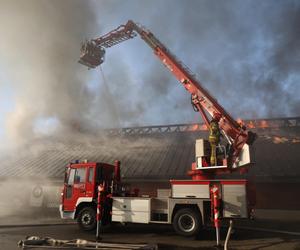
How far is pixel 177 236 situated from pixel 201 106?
5743 mm

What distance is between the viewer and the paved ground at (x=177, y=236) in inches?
357

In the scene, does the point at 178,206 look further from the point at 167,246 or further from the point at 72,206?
the point at 72,206

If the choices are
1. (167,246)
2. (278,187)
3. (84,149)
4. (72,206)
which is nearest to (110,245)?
(167,246)

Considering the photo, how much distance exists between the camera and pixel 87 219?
11844 mm

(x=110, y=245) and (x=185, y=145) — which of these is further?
(x=185, y=145)

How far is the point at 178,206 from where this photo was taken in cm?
1073

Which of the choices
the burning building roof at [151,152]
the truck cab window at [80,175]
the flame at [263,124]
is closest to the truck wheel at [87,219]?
the truck cab window at [80,175]

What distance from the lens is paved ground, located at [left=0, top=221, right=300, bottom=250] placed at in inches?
357

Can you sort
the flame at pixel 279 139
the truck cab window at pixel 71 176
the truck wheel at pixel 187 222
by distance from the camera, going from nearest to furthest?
the truck wheel at pixel 187 222, the truck cab window at pixel 71 176, the flame at pixel 279 139

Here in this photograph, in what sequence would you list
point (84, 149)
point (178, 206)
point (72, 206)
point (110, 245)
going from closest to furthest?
point (110, 245), point (178, 206), point (72, 206), point (84, 149)

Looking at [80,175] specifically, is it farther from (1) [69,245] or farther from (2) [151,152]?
(2) [151,152]

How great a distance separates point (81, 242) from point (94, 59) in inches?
450

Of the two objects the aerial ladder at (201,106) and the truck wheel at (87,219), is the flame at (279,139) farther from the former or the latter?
the truck wheel at (87,219)

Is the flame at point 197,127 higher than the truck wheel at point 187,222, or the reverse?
the flame at point 197,127
